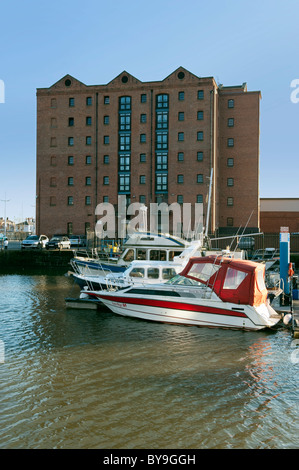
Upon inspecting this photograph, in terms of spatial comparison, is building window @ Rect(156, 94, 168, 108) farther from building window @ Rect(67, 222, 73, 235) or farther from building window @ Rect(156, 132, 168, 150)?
building window @ Rect(67, 222, 73, 235)

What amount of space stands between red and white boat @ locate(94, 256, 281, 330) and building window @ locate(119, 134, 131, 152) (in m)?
43.1

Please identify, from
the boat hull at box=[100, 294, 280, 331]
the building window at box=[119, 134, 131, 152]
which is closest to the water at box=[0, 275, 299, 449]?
the boat hull at box=[100, 294, 280, 331]

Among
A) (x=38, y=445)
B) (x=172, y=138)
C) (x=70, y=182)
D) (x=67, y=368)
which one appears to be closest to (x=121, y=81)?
(x=172, y=138)

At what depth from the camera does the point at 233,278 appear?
1617cm

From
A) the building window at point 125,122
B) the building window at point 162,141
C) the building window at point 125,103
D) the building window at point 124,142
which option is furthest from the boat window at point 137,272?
the building window at point 125,103

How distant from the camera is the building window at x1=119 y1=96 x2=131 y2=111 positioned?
5847cm

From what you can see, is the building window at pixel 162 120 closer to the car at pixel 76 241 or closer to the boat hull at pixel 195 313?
the car at pixel 76 241

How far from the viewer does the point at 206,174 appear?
55906mm

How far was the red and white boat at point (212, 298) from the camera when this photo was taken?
15836 mm

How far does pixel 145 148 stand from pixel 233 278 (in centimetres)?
4380

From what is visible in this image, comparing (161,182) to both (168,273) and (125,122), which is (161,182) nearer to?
(125,122)

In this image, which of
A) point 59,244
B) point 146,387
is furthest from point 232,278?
point 59,244

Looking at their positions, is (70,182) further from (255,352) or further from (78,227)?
(255,352)

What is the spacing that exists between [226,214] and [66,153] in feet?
77.6
